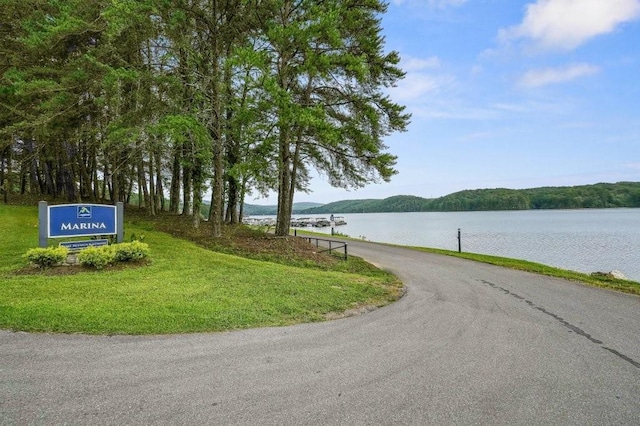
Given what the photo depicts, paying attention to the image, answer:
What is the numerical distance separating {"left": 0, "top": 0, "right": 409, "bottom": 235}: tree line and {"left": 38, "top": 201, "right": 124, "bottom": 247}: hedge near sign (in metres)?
3.10

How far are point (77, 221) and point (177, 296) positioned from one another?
4135mm

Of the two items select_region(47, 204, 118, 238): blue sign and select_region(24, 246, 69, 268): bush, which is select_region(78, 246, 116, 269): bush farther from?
select_region(47, 204, 118, 238): blue sign

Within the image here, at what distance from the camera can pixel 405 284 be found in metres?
8.59

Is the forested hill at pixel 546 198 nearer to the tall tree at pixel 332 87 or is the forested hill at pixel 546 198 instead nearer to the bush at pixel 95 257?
the tall tree at pixel 332 87

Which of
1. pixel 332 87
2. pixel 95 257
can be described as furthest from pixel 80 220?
pixel 332 87

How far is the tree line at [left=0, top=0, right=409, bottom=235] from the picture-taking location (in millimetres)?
11141

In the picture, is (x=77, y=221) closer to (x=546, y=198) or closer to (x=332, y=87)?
(x=332, y=87)

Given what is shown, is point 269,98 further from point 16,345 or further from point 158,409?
point 158,409

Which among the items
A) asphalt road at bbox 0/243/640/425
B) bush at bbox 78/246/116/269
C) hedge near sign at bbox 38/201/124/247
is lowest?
asphalt road at bbox 0/243/640/425

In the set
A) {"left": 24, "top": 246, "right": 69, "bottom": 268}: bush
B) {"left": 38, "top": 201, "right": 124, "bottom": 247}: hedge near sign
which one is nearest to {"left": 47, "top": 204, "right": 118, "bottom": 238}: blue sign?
{"left": 38, "top": 201, "right": 124, "bottom": 247}: hedge near sign

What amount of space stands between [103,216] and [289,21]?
10420 mm

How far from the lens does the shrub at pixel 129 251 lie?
7.96 m

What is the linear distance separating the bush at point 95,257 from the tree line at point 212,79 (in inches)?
164

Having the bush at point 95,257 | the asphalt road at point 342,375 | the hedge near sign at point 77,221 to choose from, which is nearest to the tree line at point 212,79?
the hedge near sign at point 77,221
